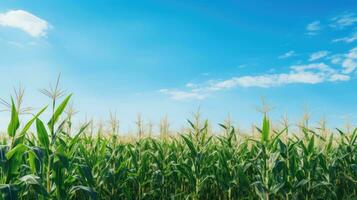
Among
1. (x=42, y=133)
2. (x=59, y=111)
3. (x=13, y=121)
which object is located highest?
(x=59, y=111)

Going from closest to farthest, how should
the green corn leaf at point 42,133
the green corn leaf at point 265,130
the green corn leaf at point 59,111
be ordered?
the green corn leaf at point 42,133 → the green corn leaf at point 59,111 → the green corn leaf at point 265,130

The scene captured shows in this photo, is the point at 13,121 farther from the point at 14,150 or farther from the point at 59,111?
the point at 59,111

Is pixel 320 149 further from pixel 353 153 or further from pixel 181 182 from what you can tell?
pixel 181 182

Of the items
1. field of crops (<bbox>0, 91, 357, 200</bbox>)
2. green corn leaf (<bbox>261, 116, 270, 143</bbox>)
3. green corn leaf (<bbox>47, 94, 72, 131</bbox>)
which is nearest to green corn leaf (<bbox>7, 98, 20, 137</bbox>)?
green corn leaf (<bbox>47, 94, 72, 131</bbox>)

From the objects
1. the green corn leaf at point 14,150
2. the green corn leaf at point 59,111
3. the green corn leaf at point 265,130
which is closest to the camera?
the green corn leaf at point 14,150

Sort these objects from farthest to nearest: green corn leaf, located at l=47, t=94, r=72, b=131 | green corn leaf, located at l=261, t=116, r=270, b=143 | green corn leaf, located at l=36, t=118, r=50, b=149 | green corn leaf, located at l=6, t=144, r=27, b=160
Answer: green corn leaf, located at l=261, t=116, r=270, b=143, green corn leaf, located at l=47, t=94, r=72, b=131, green corn leaf, located at l=36, t=118, r=50, b=149, green corn leaf, located at l=6, t=144, r=27, b=160

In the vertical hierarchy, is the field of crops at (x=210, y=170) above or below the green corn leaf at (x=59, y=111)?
below

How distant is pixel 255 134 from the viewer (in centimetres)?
1182

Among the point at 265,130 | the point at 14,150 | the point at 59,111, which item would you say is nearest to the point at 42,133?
the point at 59,111

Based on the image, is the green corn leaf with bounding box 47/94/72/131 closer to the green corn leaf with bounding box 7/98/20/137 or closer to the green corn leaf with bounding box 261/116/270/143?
the green corn leaf with bounding box 7/98/20/137

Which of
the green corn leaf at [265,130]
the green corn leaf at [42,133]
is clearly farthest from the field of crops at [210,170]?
the green corn leaf at [42,133]

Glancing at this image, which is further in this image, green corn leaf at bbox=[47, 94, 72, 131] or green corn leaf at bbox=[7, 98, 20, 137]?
green corn leaf at bbox=[47, 94, 72, 131]

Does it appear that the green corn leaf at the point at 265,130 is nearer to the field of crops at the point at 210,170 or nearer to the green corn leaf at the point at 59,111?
the field of crops at the point at 210,170

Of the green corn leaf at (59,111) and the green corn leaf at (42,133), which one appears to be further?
the green corn leaf at (59,111)
